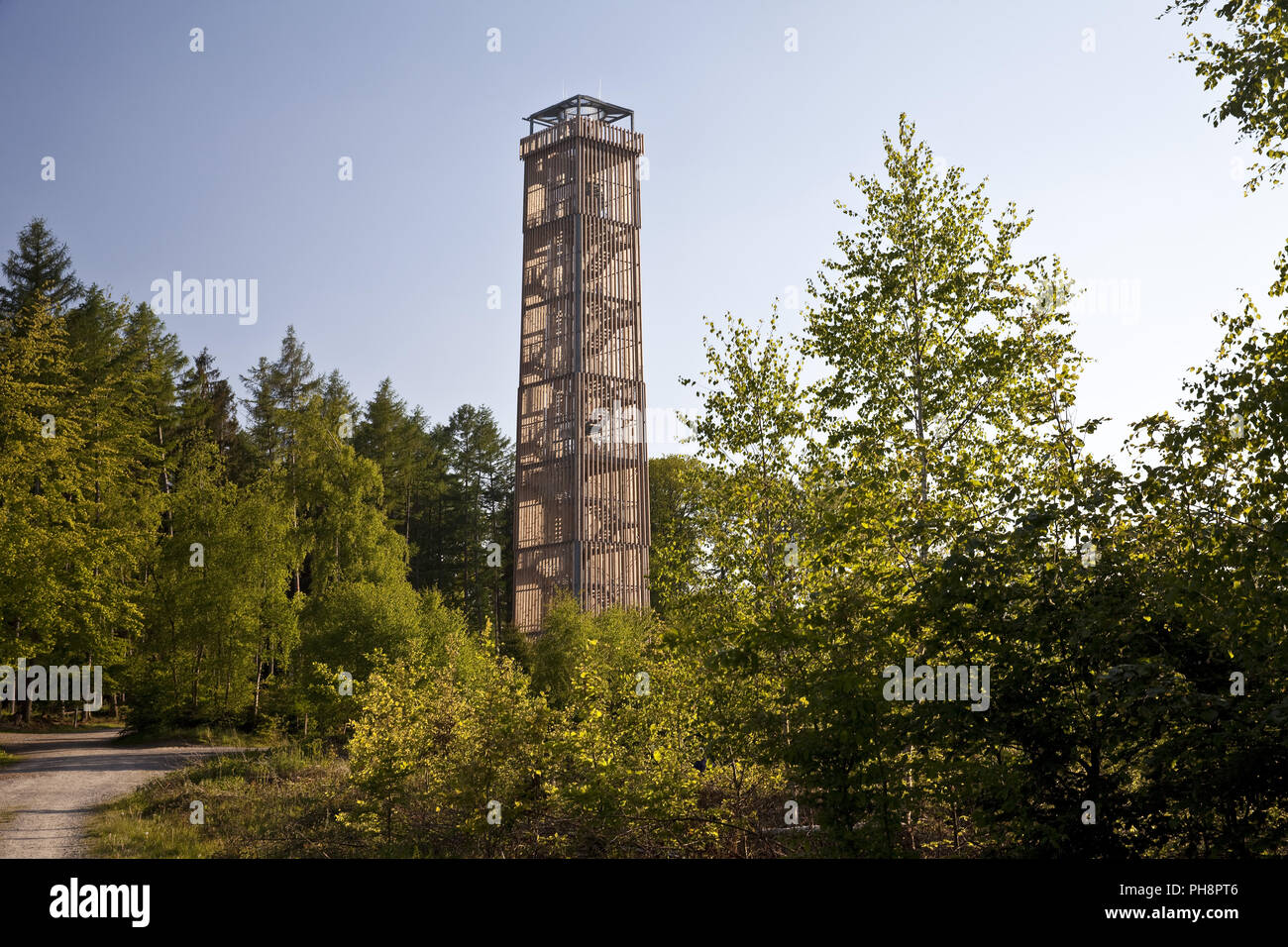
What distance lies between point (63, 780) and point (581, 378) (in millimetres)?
24607

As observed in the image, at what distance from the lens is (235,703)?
30.2 meters

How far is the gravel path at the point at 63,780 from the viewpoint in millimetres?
14391

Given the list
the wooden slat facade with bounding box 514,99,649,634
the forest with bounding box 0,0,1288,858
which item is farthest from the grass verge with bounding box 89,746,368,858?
the wooden slat facade with bounding box 514,99,649,634

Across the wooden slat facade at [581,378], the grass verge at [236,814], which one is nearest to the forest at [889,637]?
the grass verge at [236,814]

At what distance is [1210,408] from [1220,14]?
4.46 metres

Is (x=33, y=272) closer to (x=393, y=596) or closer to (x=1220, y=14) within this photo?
(x=393, y=596)

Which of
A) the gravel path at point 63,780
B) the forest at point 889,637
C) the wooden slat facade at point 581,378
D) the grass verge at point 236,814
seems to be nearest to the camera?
the forest at point 889,637

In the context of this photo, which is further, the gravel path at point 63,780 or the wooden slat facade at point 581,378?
the wooden slat facade at point 581,378

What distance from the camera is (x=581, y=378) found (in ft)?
134

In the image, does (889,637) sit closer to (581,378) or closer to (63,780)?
(63,780)

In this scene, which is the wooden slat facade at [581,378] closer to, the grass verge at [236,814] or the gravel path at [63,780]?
the gravel path at [63,780]

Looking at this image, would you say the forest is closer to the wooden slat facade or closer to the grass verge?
the grass verge

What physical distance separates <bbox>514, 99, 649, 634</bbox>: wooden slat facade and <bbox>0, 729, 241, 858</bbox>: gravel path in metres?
15.8

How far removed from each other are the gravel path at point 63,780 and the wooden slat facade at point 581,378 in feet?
51.9
